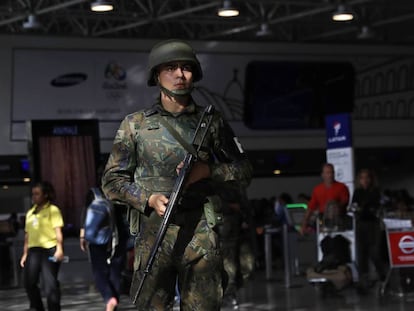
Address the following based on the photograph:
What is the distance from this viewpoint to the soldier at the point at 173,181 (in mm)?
4402

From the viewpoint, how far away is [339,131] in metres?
16.5

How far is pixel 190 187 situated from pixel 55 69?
23362mm

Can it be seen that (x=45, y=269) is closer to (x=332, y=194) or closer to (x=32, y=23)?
(x=332, y=194)

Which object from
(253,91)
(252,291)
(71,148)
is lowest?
(252,291)

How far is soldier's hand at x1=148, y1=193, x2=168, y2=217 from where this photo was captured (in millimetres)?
4242

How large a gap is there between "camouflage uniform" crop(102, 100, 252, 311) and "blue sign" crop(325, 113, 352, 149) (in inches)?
463

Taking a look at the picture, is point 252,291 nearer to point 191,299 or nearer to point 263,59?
point 191,299

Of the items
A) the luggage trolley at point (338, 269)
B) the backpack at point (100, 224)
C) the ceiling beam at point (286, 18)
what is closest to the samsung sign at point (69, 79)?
the ceiling beam at point (286, 18)

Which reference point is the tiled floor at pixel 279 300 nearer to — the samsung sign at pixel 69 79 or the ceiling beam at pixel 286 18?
the ceiling beam at pixel 286 18

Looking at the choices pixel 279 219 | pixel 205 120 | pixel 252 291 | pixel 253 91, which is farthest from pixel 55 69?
pixel 205 120

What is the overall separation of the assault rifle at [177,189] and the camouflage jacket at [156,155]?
0.06 metres

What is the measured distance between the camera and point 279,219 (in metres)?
21.7

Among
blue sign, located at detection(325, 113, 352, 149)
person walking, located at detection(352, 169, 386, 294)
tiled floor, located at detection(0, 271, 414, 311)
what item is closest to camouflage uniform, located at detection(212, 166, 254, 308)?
tiled floor, located at detection(0, 271, 414, 311)

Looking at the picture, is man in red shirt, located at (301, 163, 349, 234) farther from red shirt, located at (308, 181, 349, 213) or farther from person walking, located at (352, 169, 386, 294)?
person walking, located at (352, 169, 386, 294)
